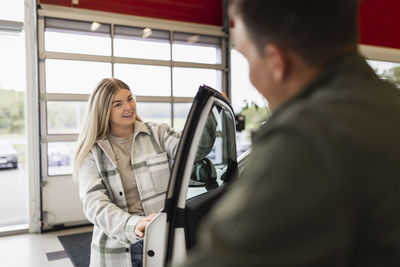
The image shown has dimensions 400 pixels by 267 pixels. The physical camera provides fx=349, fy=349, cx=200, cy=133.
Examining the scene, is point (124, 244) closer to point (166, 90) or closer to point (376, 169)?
point (376, 169)

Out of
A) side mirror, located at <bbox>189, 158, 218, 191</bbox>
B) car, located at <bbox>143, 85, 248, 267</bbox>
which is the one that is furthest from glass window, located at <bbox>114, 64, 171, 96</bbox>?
car, located at <bbox>143, 85, 248, 267</bbox>

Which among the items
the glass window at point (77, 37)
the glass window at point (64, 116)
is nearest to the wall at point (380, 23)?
the glass window at point (77, 37)

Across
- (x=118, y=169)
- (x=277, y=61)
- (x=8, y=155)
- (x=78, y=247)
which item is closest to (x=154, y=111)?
(x=78, y=247)

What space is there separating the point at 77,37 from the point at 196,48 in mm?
2028

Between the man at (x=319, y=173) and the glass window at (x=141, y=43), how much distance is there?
5201 mm

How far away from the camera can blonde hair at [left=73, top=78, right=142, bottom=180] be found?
217 cm

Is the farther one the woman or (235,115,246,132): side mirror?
(235,115,246,132): side mirror

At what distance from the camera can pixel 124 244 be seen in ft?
6.56

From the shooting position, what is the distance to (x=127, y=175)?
2150mm

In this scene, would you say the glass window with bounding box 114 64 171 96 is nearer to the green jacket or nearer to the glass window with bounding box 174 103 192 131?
the glass window with bounding box 174 103 192 131

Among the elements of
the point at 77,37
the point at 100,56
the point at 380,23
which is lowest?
the point at 100,56

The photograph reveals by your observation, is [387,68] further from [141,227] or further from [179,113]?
[141,227]

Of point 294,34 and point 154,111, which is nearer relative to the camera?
point 294,34

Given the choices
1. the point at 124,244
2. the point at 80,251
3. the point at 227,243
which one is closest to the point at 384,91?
the point at 227,243
